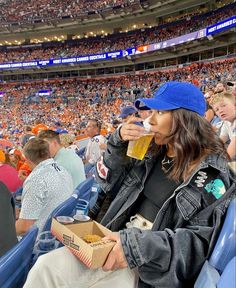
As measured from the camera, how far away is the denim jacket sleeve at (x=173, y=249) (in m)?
1.40

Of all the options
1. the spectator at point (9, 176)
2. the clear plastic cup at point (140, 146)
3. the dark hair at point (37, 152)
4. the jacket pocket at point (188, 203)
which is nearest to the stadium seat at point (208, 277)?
the jacket pocket at point (188, 203)

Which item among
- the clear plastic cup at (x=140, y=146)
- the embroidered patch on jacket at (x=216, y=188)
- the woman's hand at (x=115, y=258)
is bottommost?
the woman's hand at (x=115, y=258)

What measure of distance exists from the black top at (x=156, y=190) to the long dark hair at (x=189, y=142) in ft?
0.22

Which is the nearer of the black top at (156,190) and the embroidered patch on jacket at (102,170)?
the black top at (156,190)

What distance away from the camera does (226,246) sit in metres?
1.30

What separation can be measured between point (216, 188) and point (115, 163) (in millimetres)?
640

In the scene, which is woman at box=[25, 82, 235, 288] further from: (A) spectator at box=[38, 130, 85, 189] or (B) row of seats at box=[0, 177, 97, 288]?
(A) spectator at box=[38, 130, 85, 189]

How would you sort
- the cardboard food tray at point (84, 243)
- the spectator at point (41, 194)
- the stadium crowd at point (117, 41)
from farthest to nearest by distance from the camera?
1. the stadium crowd at point (117, 41)
2. the spectator at point (41, 194)
3. the cardboard food tray at point (84, 243)

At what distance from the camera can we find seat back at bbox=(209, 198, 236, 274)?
1274mm

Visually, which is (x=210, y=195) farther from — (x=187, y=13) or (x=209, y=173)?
(x=187, y=13)

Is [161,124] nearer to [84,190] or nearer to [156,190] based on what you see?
[156,190]

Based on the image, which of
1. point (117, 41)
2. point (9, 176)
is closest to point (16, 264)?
point (9, 176)

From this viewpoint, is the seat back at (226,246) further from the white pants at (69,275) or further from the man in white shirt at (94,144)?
the man in white shirt at (94,144)

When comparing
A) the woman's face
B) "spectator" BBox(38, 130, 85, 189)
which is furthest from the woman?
"spectator" BBox(38, 130, 85, 189)
